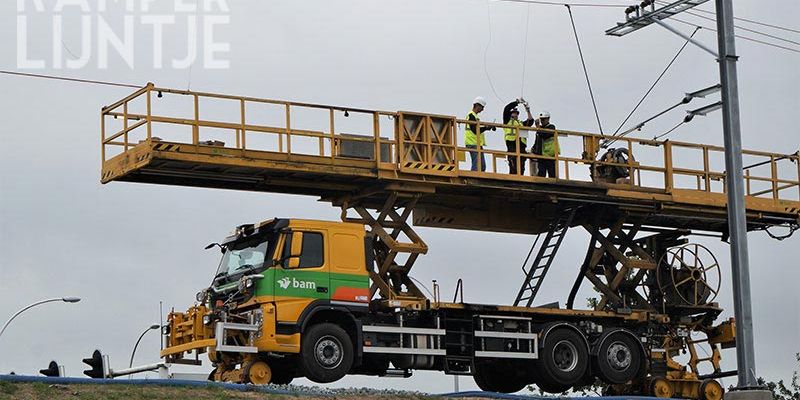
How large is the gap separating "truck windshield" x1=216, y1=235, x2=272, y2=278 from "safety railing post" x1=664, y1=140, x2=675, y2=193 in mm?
10129

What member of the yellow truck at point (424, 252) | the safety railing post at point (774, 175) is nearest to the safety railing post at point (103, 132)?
the yellow truck at point (424, 252)

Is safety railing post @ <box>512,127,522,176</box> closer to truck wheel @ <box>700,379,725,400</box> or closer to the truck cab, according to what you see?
the truck cab

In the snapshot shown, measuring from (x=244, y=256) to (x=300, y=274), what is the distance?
1.43m

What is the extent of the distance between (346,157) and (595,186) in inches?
244

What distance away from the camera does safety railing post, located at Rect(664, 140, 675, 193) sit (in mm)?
33531

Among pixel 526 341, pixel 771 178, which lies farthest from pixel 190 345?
pixel 771 178

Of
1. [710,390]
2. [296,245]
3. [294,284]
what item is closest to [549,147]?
[710,390]

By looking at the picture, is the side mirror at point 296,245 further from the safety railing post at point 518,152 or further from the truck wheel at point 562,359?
the truck wheel at point 562,359

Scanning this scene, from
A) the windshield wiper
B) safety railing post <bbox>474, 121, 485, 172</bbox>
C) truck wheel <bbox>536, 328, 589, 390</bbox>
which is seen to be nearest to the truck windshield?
the windshield wiper

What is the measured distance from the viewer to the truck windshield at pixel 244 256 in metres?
28.2

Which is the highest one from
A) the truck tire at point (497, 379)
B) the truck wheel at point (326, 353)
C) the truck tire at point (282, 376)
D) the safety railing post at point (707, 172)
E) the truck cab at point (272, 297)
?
the safety railing post at point (707, 172)

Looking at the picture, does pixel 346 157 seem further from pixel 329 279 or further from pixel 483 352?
pixel 483 352

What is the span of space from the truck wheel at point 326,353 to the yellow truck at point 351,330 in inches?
0.7

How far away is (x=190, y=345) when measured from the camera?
27.7 meters
